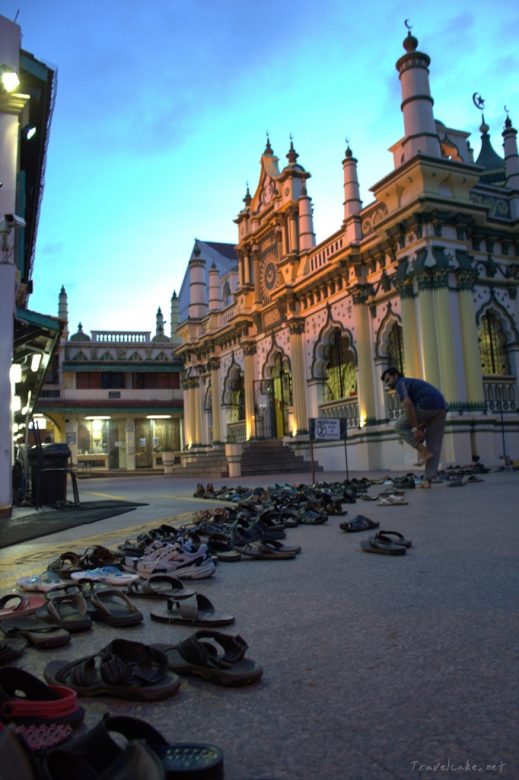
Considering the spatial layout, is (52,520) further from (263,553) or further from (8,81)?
(8,81)

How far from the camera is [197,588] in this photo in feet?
12.1

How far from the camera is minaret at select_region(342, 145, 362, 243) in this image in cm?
2028

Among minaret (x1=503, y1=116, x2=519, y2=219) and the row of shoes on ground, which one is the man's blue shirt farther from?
minaret (x1=503, y1=116, x2=519, y2=219)

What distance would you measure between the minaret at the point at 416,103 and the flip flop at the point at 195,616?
55.2ft

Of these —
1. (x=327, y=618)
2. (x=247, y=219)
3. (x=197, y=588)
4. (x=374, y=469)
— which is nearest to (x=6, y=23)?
(x=197, y=588)

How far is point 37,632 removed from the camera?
8.47ft

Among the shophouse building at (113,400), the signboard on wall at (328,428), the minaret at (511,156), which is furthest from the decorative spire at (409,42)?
the shophouse building at (113,400)

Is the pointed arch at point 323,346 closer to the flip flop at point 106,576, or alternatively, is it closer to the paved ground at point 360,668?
the paved ground at point 360,668

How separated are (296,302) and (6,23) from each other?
16.0 meters

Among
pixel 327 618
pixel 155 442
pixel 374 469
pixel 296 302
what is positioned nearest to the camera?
pixel 327 618

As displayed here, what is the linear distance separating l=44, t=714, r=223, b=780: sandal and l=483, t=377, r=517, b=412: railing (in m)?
17.6

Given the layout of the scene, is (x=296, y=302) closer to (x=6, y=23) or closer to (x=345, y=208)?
(x=345, y=208)

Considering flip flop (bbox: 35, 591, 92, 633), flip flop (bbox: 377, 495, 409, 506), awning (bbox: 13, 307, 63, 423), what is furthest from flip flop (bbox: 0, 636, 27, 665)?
awning (bbox: 13, 307, 63, 423)

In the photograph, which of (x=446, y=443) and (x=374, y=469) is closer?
(x=446, y=443)
